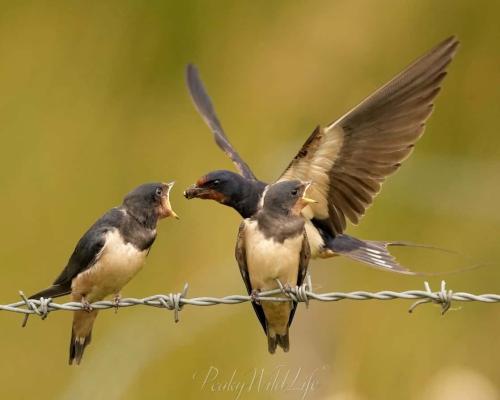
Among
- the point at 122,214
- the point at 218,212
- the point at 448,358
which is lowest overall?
the point at 448,358

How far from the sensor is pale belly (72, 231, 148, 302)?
15.7ft

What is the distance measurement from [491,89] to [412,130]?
5786 mm

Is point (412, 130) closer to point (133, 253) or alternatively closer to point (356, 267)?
point (133, 253)

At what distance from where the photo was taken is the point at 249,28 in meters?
11.9

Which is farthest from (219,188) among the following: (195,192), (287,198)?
(287,198)

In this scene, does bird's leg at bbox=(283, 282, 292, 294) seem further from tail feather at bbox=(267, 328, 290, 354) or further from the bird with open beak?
tail feather at bbox=(267, 328, 290, 354)

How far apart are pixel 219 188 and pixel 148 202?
496 millimetres

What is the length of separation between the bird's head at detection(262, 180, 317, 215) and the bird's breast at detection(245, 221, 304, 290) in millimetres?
105

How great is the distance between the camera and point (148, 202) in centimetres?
493

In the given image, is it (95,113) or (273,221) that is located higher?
(95,113)

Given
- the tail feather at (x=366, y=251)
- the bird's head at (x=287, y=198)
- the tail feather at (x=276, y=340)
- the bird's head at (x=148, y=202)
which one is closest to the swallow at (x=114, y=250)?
the bird's head at (x=148, y=202)

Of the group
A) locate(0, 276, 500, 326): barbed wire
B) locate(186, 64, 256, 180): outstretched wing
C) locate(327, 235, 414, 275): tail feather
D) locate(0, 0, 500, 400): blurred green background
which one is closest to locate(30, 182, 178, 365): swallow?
locate(0, 276, 500, 326): barbed wire

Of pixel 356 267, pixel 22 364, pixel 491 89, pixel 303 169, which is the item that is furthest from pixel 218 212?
pixel 303 169

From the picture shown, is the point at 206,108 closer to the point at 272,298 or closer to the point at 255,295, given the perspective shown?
the point at 255,295
